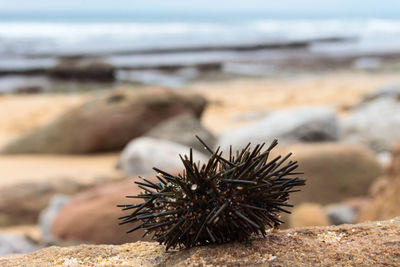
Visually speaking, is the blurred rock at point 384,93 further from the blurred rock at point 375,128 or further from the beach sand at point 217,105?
the blurred rock at point 375,128

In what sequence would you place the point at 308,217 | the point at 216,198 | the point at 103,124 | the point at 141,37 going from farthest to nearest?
1. the point at 141,37
2. the point at 103,124
3. the point at 308,217
4. the point at 216,198

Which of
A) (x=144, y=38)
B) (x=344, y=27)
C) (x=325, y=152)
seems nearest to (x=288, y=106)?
(x=325, y=152)

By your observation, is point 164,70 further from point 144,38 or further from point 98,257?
point 98,257

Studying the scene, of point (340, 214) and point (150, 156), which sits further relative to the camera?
point (150, 156)

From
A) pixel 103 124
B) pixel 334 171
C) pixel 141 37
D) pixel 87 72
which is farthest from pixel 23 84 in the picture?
pixel 141 37

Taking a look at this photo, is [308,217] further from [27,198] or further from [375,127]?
[375,127]

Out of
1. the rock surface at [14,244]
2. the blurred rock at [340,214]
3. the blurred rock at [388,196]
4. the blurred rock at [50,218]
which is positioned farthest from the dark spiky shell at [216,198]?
the blurred rock at [340,214]
